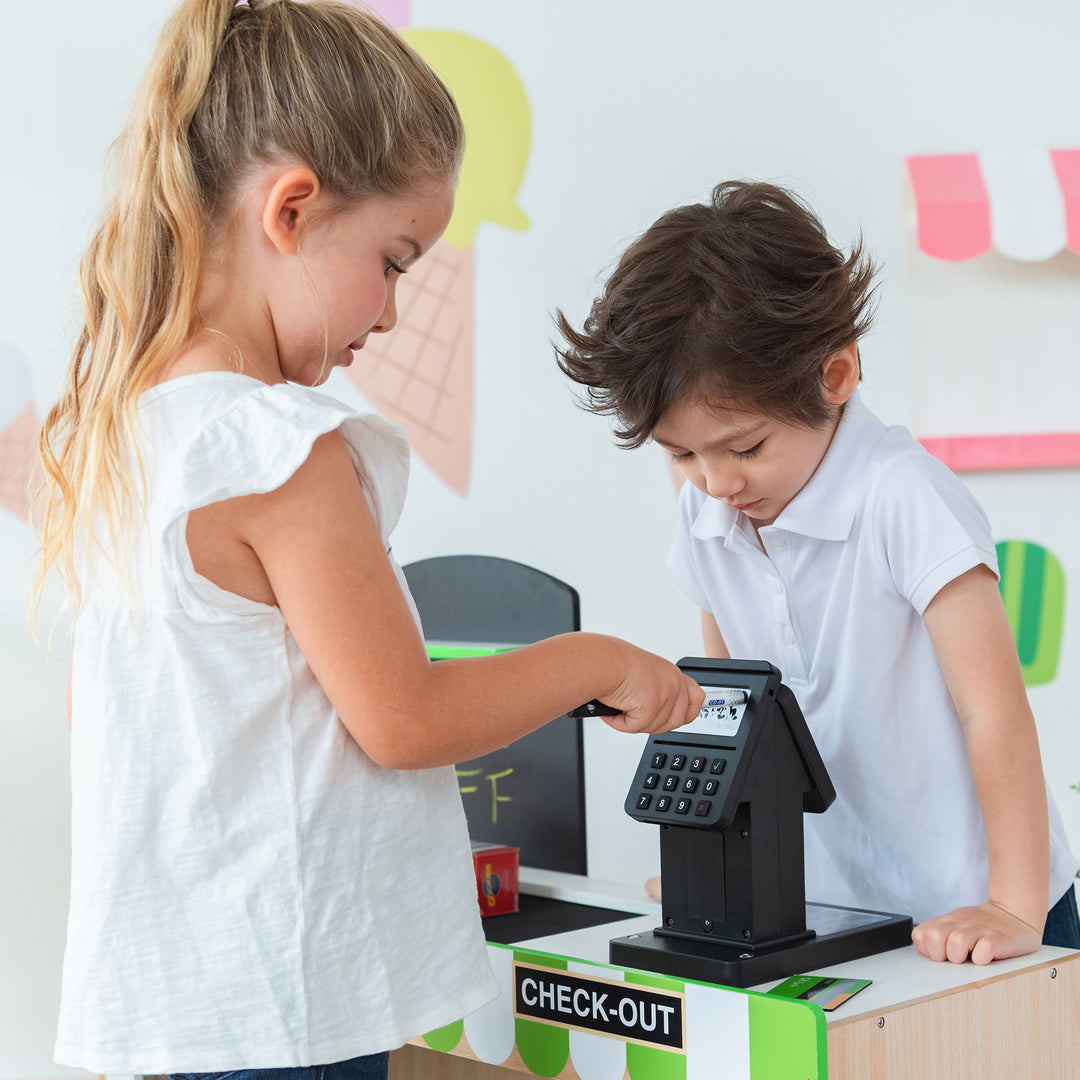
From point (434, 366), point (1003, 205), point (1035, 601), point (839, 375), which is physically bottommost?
point (1035, 601)

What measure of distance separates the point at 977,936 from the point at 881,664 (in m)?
0.21

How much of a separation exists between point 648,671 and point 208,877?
27 centimetres

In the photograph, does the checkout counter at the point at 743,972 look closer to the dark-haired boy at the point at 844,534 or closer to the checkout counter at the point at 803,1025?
the checkout counter at the point at 803,1025

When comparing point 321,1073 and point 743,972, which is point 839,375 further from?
point 321,1073

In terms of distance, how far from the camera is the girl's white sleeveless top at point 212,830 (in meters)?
0.64

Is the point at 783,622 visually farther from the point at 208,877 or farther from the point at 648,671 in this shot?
the point at 208,877

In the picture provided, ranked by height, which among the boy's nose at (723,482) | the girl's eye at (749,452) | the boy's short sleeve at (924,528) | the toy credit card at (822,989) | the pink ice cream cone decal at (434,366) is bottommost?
the toy credit card at (822,989)

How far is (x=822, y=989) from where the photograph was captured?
29.9 inches

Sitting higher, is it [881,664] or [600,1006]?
[881,664]

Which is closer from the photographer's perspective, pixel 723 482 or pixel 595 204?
pixel 723 482

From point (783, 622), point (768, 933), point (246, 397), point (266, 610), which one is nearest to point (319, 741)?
point (266, 610)

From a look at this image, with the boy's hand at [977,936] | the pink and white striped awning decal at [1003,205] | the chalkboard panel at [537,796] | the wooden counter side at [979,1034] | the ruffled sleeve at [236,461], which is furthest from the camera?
the pink and white striped awning decal at [1003,205]

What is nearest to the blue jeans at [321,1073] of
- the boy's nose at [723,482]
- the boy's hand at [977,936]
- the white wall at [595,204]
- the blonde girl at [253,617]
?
the blonde girl at [253,617]

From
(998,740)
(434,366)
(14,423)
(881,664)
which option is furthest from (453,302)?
(998,740)
